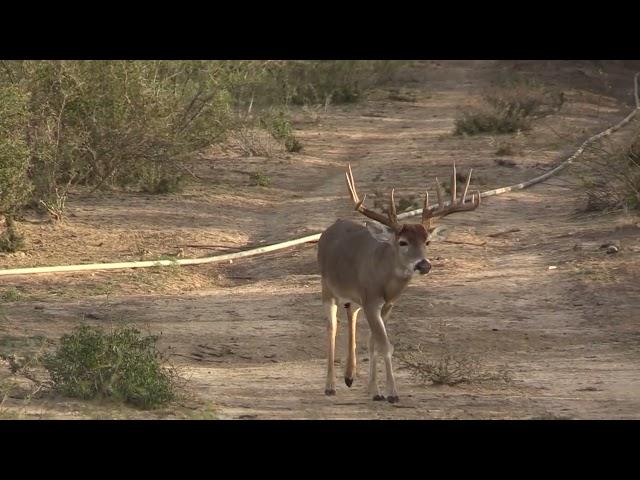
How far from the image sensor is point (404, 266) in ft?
32.3

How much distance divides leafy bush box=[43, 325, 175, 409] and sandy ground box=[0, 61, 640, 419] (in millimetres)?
170

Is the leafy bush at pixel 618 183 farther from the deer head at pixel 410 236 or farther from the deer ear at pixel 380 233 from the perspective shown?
the deer ear at pixel 380 233

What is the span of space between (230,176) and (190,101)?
5.04 ft

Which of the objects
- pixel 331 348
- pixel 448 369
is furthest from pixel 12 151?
pixel 448 369

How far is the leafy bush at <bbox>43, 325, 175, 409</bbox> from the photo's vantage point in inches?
360

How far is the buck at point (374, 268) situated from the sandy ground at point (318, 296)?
404 millimetres

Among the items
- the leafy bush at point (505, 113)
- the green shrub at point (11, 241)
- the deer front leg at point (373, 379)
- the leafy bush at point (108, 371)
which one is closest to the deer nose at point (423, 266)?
the deer front leg at point (373, 379)

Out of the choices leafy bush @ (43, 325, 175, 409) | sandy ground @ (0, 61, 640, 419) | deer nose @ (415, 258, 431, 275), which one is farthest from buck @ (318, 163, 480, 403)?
leafy bush @ (43, 325, 175, 409)

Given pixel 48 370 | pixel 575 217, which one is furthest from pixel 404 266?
pixel 575 217

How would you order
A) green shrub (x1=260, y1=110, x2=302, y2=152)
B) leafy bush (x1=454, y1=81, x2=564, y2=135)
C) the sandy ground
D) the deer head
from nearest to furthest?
1. the deer head
2. the sandy ground
3. green shrub (x1=260, y1=110, x2=302, y2=152)
4. leafy bush (x1=454, y1=81, x2=564, y2=135)

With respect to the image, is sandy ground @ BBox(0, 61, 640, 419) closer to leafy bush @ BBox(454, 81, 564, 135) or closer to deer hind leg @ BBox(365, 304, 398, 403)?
deer hind leg @ BBox(365, 304, 398, 403)

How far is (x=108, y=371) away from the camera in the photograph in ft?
30.9

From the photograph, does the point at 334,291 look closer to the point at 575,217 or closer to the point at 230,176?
the point at 575,217

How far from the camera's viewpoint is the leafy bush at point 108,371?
9148mm
